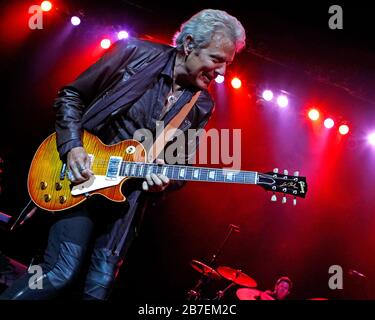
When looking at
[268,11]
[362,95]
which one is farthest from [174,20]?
[362,95]

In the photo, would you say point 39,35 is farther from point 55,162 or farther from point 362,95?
point 362,95

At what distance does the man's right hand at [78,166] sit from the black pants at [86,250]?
175mm

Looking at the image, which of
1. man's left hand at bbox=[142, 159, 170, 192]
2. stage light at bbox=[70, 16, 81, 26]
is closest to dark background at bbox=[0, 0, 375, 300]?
stage light at bbox=[70, 16, 81, 26]

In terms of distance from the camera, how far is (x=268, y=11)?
5.79 meters

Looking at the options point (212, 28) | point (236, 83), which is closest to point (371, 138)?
point (236, 83)

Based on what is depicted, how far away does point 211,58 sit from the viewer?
2.87 m

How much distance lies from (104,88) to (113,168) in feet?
2.02

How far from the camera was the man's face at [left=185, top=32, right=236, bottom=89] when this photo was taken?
9.41ft

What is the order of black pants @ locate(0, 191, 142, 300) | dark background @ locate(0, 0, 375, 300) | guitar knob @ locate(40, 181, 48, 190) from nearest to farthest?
black pants @ locate(0, 191, 142, 300)
guitar knob @ locate(40, 181, 48, 190)
dark background @ locate(0, 0, 375, 300)

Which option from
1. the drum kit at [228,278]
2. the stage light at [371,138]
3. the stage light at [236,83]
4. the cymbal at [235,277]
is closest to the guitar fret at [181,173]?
the drum kit at [228,278]

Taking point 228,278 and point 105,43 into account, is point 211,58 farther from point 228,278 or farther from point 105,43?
point 105,43

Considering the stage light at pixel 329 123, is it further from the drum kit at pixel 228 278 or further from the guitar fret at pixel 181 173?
the guitar fret at pixel 181 173

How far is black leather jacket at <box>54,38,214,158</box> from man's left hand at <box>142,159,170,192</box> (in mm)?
531

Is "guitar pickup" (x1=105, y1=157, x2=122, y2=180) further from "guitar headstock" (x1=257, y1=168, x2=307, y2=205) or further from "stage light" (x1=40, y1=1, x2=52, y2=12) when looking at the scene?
"stage light" (x1=40, y1=1, x2=52, y2=12)
